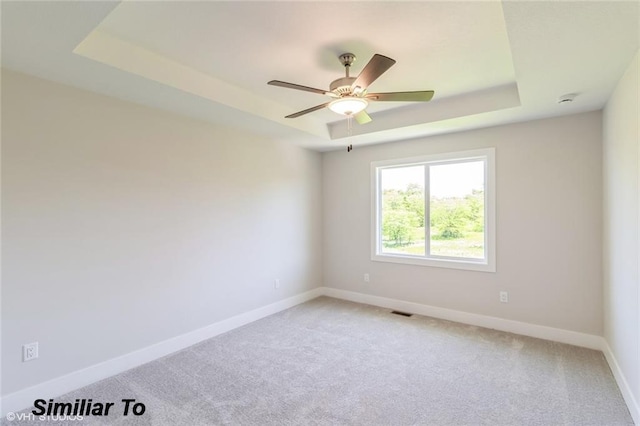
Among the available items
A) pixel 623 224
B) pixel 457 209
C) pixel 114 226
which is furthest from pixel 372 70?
pixel 457 209

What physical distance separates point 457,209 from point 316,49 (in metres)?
2.78

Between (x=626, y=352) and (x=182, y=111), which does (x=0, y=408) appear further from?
(x=626, y=352)

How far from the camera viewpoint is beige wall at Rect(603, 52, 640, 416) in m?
2.13

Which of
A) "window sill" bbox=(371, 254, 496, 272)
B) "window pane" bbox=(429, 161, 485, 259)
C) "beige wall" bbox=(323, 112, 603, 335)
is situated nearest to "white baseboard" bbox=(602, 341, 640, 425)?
"beige wall" bbox=(323, 112, 603, 335)

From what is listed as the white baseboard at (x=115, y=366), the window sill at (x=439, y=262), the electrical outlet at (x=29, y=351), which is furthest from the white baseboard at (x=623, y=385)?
the electrical outlet at (x=29, y=351)

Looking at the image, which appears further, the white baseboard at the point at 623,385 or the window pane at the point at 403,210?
the window pane at the point at 403,210

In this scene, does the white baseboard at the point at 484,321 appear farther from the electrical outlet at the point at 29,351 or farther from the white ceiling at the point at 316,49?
the electrical outlet at the point at 29,351

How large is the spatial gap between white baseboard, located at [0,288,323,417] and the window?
83.5 inches

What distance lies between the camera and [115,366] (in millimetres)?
2764

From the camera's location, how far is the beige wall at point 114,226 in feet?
7.58

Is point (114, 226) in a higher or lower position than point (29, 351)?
higher

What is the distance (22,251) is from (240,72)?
6.90ft

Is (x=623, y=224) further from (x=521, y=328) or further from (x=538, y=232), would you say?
(x=521, y=328)

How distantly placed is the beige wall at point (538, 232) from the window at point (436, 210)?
108mm
